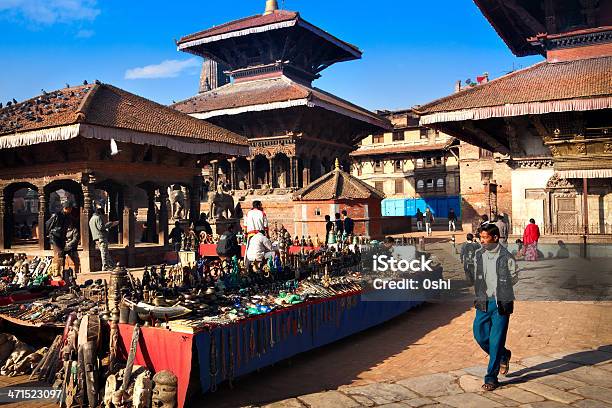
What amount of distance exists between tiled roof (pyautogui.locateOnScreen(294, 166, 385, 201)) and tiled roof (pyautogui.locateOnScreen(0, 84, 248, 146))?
537 cm

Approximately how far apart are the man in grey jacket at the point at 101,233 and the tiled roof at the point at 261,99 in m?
12.5

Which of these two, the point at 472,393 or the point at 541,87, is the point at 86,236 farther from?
the point at 541,87

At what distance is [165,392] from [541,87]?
A: 52.1 ft

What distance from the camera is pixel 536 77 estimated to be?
18.3 meters

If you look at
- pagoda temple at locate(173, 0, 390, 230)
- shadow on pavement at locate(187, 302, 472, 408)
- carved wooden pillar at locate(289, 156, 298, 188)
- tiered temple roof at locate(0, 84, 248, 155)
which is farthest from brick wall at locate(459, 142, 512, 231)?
shadow on pavement at locate(187, 302, 472, 408)

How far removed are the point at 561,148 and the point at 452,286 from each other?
738 centimetres

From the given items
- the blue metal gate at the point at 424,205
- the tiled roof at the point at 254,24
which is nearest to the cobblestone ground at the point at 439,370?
the tiled roof at the point at 254,24

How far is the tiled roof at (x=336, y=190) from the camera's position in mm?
21859

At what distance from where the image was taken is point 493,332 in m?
5.41

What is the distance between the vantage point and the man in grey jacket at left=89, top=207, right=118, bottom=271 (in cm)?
1251

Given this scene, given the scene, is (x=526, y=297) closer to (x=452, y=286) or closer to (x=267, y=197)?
(x=452, y=286)

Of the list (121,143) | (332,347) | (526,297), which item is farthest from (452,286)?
(121,143)

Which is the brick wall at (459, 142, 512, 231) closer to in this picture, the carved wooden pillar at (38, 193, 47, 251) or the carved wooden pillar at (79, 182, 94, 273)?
the carved wooden pillar at (79, 182, 94, 273)

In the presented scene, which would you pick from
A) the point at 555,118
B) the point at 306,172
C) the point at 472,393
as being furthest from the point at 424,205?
the point at 472,393
